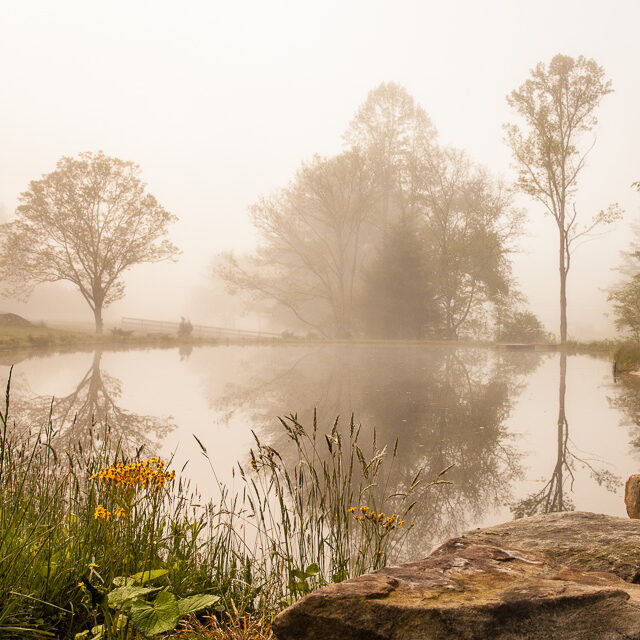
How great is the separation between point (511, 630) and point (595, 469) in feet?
12.8

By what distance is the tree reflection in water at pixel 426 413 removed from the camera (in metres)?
3.96

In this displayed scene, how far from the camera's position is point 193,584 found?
8.18 feet

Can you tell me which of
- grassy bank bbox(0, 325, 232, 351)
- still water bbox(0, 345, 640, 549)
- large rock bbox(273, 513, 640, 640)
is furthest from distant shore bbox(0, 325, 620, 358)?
large rock bbox(273, 513, 640, 640)

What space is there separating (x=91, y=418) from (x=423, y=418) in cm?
417

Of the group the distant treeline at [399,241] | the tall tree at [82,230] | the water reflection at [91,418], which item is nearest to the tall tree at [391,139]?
the distant treeline at [399,241]

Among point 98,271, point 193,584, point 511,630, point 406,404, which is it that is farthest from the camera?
point 98,271

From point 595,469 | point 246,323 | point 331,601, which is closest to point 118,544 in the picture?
point 331,601

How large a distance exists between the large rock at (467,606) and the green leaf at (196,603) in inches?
18.3

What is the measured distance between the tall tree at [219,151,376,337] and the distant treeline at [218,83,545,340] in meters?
0.07

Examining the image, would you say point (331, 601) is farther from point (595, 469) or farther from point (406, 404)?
point (406, 404)

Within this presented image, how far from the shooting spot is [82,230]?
83.5 feet

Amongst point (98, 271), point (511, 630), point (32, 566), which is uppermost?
point (98, 271)

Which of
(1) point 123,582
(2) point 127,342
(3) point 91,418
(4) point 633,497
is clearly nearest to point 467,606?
(1) point 123,582

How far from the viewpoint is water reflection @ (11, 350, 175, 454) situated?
546 centimetres
